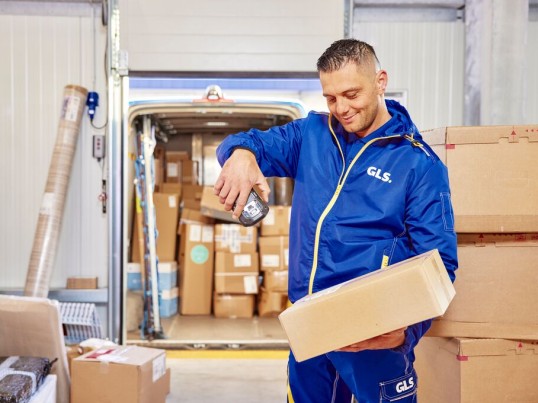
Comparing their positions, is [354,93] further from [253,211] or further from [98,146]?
[98,146]

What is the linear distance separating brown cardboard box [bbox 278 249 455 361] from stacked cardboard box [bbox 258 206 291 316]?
487 centimetres

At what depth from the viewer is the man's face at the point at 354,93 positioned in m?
1.77

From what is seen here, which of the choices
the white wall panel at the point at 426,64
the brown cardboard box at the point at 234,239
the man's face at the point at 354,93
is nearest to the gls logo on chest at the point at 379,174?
the man's face at the point at 354,93

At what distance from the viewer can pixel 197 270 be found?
6.53 metres

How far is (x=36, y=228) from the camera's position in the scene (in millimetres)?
4219

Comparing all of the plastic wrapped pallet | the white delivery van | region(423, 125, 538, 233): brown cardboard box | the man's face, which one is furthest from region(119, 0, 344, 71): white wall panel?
the man's face

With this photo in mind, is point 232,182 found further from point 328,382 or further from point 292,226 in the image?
point 328,382

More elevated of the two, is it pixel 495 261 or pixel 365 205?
pixel 365 205

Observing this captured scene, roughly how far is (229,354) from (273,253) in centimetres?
177

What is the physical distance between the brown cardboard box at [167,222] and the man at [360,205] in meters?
4.85

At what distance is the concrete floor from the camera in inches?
154

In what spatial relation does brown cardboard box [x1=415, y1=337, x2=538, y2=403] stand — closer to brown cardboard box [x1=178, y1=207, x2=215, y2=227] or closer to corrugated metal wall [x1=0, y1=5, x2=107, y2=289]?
corrugated metal wall [x1=0, y1=5, x2=107, y2=289]

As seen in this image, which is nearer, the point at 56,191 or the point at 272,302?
the point at 56,191

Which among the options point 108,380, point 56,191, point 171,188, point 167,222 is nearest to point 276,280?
point 167,222
